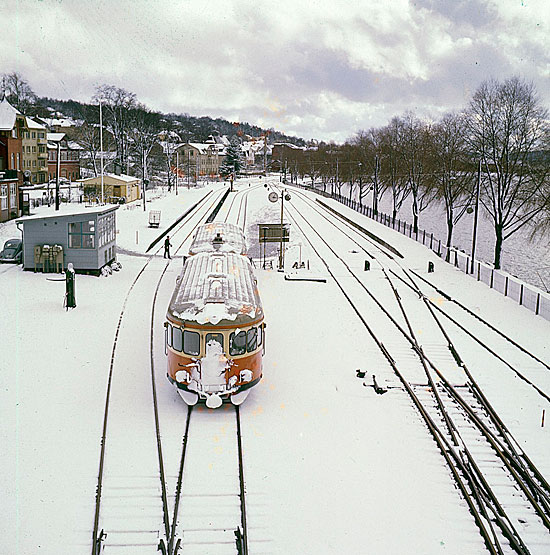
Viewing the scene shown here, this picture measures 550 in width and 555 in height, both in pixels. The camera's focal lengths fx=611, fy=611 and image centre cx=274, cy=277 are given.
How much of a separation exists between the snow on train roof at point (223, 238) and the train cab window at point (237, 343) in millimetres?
9501

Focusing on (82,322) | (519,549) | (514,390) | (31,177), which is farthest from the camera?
(31,177)

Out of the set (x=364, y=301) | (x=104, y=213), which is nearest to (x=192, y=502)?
(x=364, y=301)

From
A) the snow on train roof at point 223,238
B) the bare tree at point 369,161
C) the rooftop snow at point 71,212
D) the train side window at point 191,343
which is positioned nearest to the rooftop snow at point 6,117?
the rooftop snow at point 71,212

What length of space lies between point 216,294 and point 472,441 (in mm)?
7135

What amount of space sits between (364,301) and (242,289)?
1160 cm

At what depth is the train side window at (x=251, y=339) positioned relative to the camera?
587 inches

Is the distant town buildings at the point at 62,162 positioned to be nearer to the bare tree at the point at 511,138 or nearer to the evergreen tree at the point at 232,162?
the evergreen tree at the point at 232,162

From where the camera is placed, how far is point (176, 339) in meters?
14.9

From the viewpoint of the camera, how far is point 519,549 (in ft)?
32.9

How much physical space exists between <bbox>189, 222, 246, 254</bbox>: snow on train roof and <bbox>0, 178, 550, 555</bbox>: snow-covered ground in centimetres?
282

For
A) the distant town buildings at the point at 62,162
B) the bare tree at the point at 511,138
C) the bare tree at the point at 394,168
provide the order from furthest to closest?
the bare tree at the point at 394,168 → the distant town buildings at the point at 62,162 → the bare tree at the point at 511,138

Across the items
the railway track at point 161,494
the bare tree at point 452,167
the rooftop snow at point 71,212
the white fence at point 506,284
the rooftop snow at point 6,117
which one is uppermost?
the rooftop snow at point 6,117

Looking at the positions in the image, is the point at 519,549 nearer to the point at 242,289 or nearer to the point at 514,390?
the point at 514,390

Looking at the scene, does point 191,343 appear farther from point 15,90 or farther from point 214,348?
point 15,90
